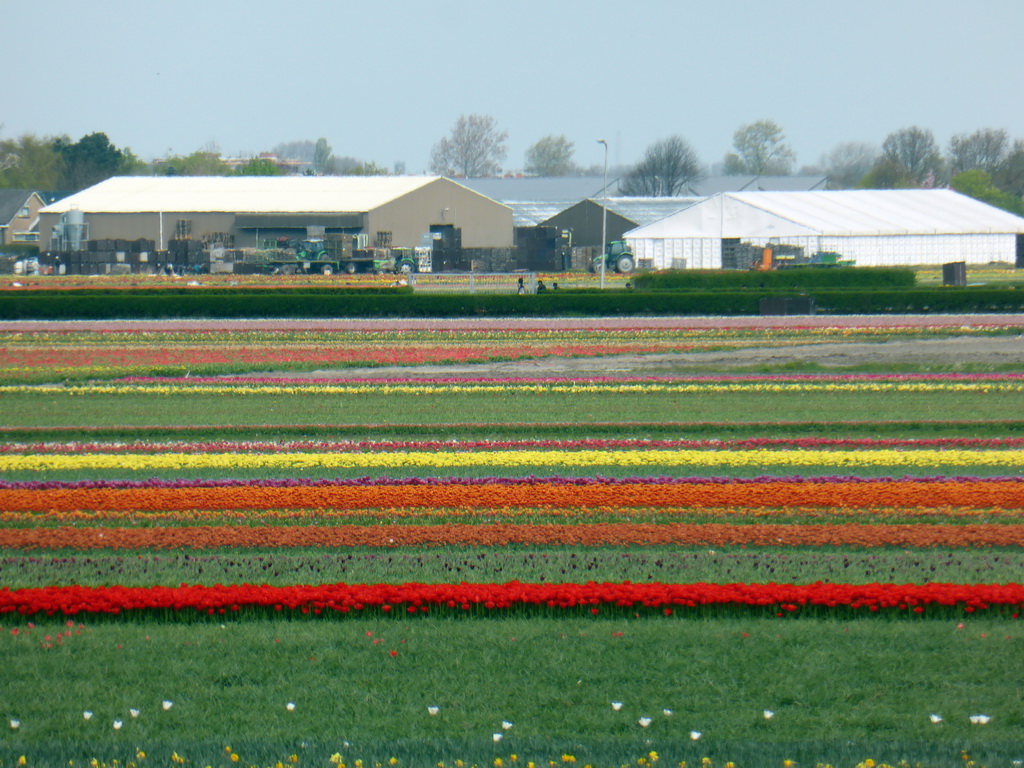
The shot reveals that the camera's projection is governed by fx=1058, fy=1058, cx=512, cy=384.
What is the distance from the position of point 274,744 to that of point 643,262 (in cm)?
6035

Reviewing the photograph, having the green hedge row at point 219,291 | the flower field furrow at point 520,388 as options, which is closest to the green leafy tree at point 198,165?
the green hedge row at point 219,291

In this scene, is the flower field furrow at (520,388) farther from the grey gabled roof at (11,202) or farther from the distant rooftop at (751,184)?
the distant rooftop at (751,184)

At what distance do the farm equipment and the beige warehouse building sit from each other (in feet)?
21.1

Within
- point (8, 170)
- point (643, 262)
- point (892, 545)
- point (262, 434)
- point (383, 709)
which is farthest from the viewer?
point (8, 170)

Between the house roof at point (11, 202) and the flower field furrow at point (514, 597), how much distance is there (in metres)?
100

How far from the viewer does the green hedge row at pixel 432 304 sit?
34938 mm

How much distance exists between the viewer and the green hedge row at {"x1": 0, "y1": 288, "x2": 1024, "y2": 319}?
3494cm

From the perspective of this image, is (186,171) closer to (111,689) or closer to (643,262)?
(643,262)

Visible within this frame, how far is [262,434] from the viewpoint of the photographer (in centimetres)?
1533

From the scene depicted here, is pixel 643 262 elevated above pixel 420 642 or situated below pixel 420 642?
above

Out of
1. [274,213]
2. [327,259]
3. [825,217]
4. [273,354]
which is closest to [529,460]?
[273,354]

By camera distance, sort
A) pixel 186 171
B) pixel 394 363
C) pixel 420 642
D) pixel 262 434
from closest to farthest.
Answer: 1. pixel 420 642
2. pixel 262 434
3. pixel 394 363
4. pixel 186 171

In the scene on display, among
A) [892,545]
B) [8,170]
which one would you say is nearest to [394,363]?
[892,545]

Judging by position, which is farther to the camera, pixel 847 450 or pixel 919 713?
pixel 847 450
